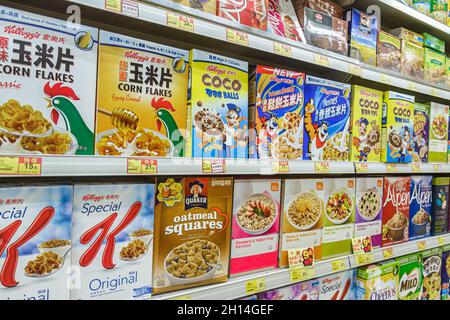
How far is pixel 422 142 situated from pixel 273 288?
1.23 m

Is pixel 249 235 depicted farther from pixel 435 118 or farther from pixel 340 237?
pixel 435 118

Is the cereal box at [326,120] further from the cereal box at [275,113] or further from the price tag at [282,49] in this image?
the price tag at [282,49]

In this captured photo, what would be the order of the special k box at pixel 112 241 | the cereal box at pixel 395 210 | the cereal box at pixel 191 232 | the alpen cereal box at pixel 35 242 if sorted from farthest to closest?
1. the cereal box at pixel 395 210
2. the cereal box at pixel 191 232
3. the special k box at pixel 112 241
4. the alpen cereal box at pixel 35 242

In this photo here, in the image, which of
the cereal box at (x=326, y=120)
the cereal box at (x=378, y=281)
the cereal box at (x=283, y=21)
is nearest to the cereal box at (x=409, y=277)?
the cereal box at (x=378, y=281)

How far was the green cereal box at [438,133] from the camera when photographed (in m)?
1.83

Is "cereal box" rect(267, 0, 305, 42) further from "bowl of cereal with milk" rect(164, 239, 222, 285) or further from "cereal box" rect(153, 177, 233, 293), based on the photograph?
"bowl of cereal with milk" rect(164, 239, 222, 285)

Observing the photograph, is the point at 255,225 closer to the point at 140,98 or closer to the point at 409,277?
the point at 140,98

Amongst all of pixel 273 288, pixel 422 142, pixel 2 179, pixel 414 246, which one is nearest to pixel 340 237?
pixel 273 288

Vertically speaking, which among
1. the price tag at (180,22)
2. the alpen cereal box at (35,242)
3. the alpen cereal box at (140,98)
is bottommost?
the alpen cereal box at (35,242)

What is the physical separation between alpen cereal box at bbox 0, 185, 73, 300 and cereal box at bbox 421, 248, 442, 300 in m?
1.88

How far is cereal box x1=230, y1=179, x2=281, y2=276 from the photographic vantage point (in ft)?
3.84

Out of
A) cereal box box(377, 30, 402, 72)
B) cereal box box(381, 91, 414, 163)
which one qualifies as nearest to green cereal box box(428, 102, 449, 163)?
cereal box box(381, 91, 414, 163)

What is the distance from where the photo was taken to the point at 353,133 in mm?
1479

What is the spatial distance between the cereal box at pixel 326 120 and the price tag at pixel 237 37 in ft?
1.21
